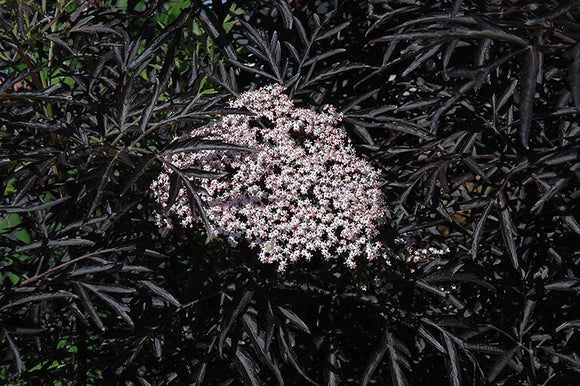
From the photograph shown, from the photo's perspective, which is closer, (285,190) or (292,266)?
(285,190)

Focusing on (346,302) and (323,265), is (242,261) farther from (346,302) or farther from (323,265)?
(346,302)

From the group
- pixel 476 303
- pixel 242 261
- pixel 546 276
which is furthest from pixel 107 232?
pixel 546 276

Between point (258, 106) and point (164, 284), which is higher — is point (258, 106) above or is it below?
above

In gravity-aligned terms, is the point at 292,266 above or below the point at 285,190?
below
